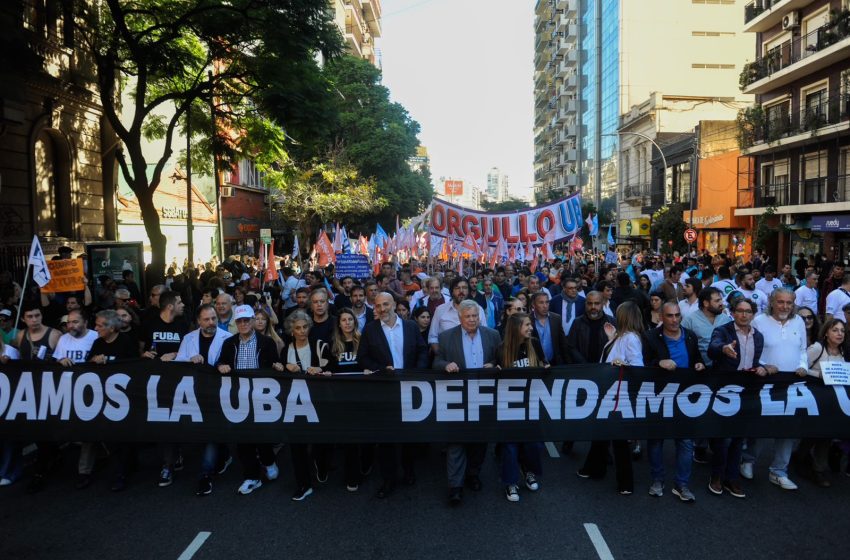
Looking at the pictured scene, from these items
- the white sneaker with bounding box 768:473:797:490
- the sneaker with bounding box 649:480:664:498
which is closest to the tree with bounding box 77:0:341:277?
the sneaker with bounding box 649:480:664:498

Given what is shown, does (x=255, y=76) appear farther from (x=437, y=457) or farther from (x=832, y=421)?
(x=832, y=421)

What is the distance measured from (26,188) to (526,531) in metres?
15.4

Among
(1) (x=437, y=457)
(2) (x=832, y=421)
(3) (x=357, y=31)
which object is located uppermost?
(3) (x=357, y=31)

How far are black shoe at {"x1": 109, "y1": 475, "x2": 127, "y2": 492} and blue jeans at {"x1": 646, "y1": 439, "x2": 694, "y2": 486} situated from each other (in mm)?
4730

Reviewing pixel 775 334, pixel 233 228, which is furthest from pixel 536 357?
pixel 233 228

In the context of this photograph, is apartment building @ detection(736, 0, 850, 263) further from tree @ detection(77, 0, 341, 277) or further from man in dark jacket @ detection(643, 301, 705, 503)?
man in dark jacket @ detection(643, 301, 705, 503)

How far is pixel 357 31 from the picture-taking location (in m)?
64.3

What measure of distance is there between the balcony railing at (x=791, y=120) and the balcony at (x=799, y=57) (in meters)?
1.32

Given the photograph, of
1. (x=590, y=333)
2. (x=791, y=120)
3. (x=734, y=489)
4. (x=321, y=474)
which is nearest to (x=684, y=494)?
(x=734, y=489)

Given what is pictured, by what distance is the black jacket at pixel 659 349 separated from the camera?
6223 mm

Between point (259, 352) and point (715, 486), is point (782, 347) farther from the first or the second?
point (259, 352)

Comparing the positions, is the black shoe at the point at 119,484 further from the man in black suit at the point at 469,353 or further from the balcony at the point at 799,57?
the balcony at the point at 799,57

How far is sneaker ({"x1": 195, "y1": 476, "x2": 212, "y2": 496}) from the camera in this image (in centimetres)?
611

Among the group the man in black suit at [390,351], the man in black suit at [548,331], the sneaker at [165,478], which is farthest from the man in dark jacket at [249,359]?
the man in black suit at [548,331]
